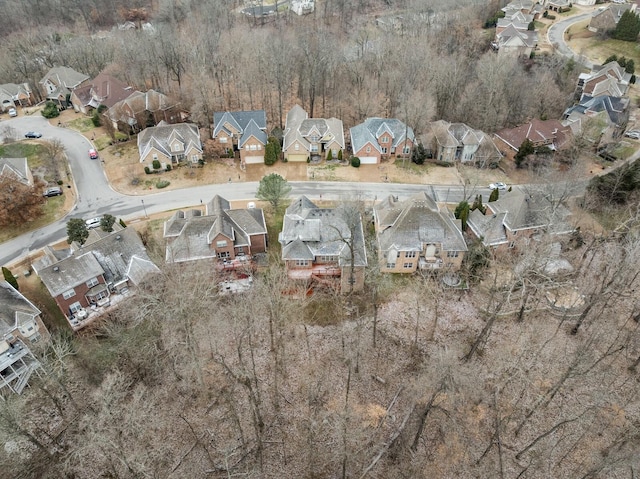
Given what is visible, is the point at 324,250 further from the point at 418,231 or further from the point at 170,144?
the point at 170,144

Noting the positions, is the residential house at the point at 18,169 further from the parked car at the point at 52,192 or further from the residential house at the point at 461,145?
the residential house at the point at 461,145

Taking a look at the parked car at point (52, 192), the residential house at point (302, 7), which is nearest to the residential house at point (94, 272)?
the parked car at point (52, 192)

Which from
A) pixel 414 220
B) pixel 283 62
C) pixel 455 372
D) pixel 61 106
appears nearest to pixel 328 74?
pixel 283 62

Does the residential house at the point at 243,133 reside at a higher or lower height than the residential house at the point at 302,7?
lower

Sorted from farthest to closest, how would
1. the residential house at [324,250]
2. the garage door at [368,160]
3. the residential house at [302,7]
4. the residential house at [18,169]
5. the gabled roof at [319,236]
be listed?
1. the residential house at [302,7]
2. the garage door at [368,160]
3. the residential house at [18,169]
4. the gabled roof at [319,236]
5. the residential house at [324,250]

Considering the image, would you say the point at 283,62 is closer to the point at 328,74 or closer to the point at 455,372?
the point at 328,74

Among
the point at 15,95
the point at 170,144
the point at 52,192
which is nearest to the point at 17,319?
the point at 52,192
